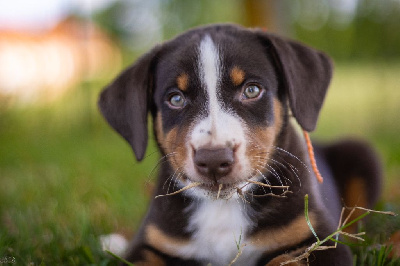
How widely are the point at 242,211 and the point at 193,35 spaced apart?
47.0 inches

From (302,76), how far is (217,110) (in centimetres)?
66

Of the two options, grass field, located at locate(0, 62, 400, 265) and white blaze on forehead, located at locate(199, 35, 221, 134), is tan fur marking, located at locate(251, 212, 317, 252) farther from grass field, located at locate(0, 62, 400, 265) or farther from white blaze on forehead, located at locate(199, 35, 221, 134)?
white blaze on forehead, located at locate(199, 35, 221, 134)

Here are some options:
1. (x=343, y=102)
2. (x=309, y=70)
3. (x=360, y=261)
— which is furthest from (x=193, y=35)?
(x=343, y=102)

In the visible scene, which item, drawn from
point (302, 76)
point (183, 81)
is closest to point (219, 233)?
point (183, 81)

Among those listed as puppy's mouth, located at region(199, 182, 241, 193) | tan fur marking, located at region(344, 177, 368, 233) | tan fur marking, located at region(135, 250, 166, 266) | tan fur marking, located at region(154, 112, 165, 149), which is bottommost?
tan fur marking, located at region(344, 177, 368, 233)

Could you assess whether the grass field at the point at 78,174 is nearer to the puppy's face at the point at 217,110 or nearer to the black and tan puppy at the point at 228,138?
the black and tan puppy at the point at 228,138

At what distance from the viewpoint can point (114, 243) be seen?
12.0ft

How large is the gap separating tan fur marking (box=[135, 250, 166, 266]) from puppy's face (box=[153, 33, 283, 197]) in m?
0.49

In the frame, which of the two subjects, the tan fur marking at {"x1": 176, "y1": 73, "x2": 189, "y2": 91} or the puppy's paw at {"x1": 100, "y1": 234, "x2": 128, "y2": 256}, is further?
the puppy's paw at {"x1": 100, "y1": 234, "x2": 128, "y2": 256}

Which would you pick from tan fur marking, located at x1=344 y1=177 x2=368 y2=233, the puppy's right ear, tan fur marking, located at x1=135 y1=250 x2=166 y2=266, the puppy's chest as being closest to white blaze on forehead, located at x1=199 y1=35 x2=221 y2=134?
the puppy's right ear

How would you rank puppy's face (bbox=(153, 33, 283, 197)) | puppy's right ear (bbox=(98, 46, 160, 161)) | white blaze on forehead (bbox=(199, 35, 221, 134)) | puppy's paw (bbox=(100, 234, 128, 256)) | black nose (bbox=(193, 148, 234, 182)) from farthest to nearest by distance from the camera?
puppy's paw (bbox=(100, 234, 128, 256))
puppy's right ear (bbox=(98, 46, 160, 161))
white blaze on forehead (bbox=(199, 35, 221, 134))
puppy's face (bbox=(153, 33, 283, 197))
black nose (bbox=(193, 148, 234, 182))

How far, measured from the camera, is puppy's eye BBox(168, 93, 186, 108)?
10.0ft

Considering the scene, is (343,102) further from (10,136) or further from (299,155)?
(299,155)

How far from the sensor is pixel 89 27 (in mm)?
10984
